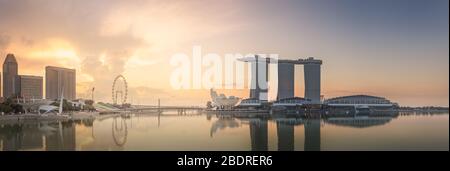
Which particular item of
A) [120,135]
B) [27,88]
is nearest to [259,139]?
[120,135]

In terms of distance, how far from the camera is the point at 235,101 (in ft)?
79.8

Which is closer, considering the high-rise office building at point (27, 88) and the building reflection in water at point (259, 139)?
the building reflection in water at point (259, 139)

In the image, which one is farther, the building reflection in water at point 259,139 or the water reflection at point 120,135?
the water reflection at point 120,135

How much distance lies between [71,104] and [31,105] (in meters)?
2.49

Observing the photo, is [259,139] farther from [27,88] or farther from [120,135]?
[27,88]

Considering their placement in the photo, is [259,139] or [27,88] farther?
[27,88]

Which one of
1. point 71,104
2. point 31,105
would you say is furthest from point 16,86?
point 71,104

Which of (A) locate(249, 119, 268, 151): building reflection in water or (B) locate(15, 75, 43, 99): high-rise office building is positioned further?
(B) locate(15, 75, 43, 99): high-rise office building

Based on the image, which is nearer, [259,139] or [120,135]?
[259,139]

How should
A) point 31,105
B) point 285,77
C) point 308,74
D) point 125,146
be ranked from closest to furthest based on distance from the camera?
point 125,146
point 31,105
point 308,74
point 285,77

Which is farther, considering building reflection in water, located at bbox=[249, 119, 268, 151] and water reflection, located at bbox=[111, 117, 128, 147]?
water reflection, located at bbox=[111, 117, 128, 147]
